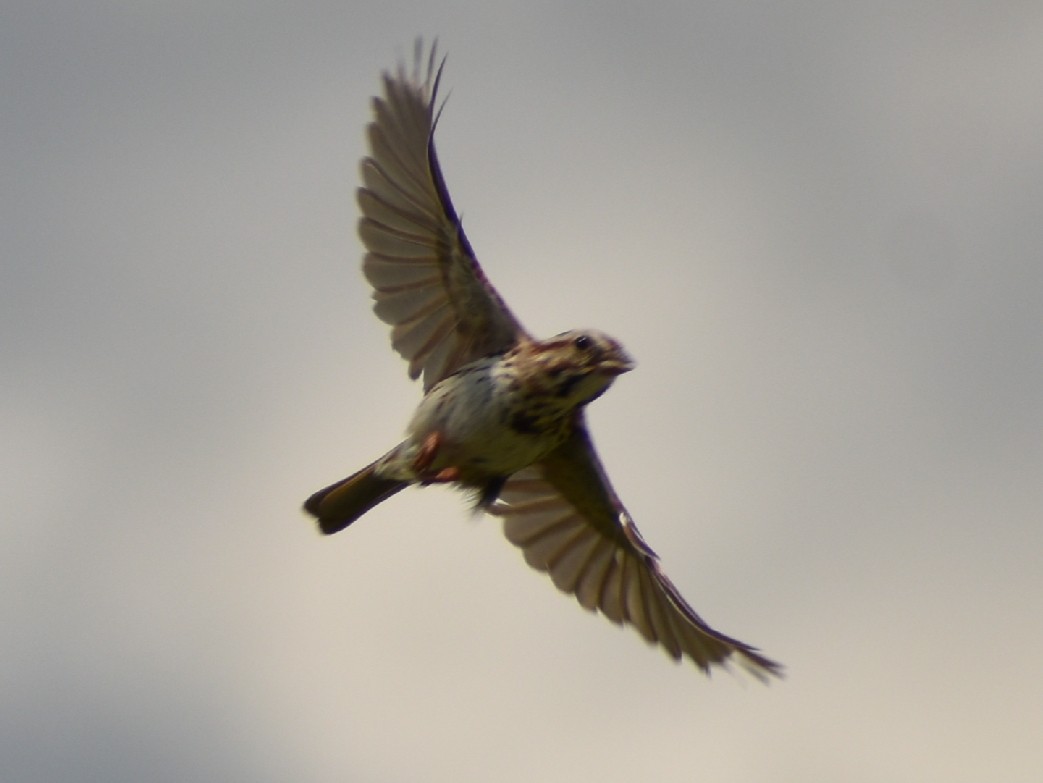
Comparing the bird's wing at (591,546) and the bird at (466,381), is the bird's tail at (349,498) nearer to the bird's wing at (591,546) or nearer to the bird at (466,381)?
the bird at (466,381)

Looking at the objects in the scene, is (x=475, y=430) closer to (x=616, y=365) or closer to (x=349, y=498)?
(x=616, y=365)

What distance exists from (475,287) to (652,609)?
8.86ft

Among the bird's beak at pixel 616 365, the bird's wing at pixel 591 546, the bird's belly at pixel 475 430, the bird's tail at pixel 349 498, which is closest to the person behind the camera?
the bird's belly at pixel 475 430

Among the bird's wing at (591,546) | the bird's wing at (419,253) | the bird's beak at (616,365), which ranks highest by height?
the bird's wing at (419,253)

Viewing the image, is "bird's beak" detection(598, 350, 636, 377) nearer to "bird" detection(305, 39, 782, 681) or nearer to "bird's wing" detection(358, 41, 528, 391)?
"bird" detection(305, 39, 782, 681)

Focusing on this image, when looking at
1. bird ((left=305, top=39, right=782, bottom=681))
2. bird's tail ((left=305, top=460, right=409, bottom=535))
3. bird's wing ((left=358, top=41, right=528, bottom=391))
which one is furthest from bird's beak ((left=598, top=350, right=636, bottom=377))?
bird's tail ((left=305, top=460, right=409, bottom=535))

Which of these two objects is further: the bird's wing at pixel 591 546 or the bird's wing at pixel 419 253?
the bird's wing at pixel 591 546

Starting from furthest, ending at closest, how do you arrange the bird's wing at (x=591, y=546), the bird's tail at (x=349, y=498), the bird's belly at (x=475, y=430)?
the bird's wing at (x=591, y=546) < the bird's tail at (x=349, y=498) < the bird's belly at (x=475, y=430)

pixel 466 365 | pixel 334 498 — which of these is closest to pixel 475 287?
pixel 466 365

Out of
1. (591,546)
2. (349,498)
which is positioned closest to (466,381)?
(349,498)

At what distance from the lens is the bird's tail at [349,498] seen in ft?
44.2

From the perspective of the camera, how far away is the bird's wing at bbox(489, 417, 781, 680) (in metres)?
14.1

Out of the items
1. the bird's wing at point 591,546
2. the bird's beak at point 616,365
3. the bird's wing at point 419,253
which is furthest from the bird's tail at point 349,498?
the bird's beak at point 616,365

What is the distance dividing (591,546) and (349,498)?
206cm
